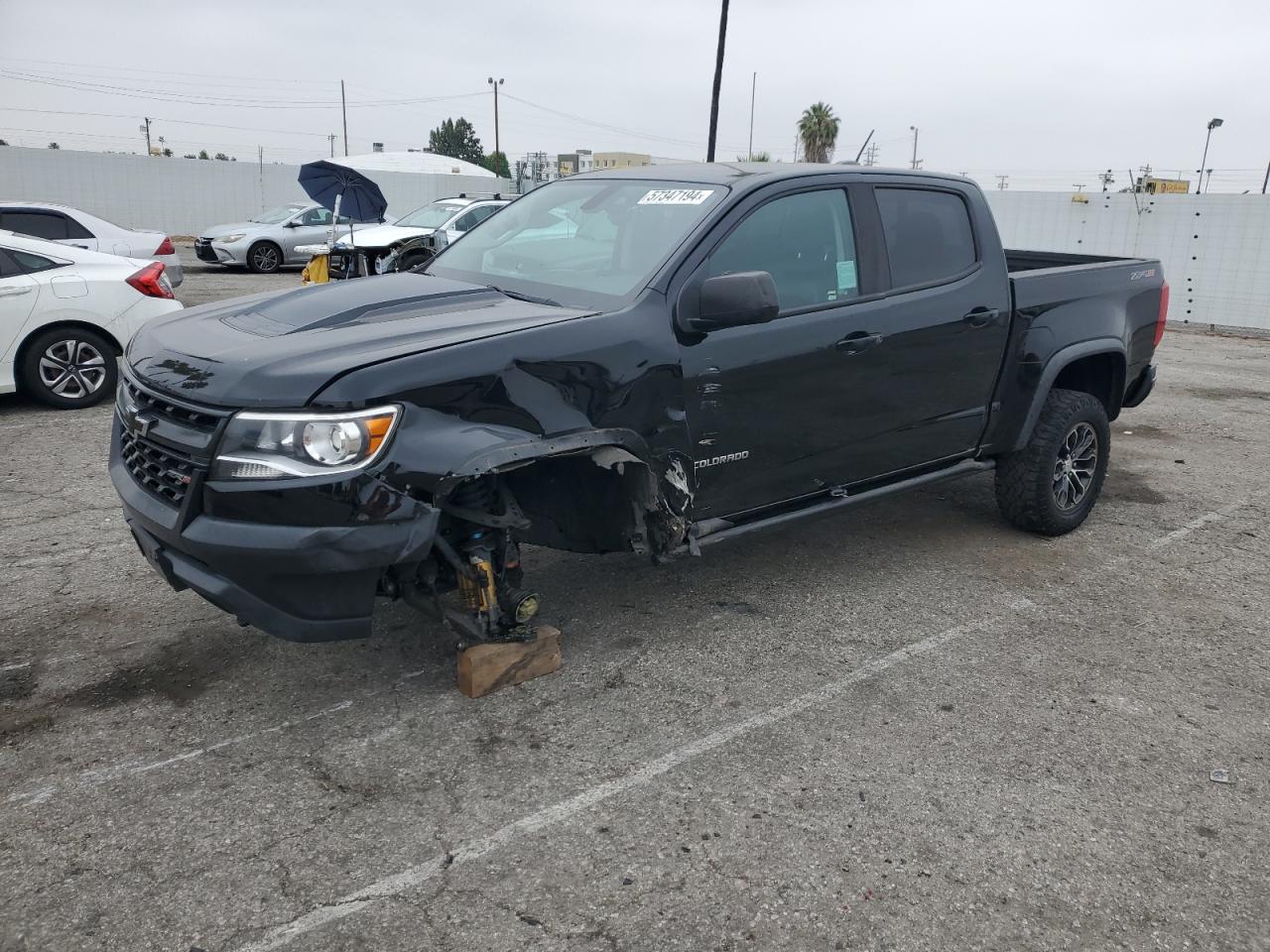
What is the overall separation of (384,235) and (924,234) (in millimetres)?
12588

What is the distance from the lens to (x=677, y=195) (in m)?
4.06

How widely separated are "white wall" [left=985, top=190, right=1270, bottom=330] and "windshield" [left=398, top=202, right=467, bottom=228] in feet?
32.0

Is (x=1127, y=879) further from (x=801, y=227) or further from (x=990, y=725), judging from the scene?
(x=801, y=227)

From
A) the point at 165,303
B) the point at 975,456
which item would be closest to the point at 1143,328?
the point at 975,456

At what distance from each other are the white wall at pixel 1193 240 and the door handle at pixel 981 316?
37.2ft

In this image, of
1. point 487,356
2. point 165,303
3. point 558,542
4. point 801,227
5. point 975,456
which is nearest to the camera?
point 487,356

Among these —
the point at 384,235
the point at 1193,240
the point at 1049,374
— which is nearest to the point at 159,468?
the point at 1049,374

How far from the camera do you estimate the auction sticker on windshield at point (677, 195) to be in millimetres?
3968

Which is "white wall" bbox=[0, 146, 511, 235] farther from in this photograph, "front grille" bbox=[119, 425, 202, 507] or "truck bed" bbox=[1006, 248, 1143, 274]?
"front grille" bbox=[119, 425, 202, 507]

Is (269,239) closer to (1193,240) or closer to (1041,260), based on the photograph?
(1041,260)

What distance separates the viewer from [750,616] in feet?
14.1

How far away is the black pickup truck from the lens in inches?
116

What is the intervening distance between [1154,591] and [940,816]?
7.98 ft

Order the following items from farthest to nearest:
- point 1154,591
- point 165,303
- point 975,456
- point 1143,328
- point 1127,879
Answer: point 165,303 < point 1143,328 < point 975,456 < point 1154,591 < point 1127,879
